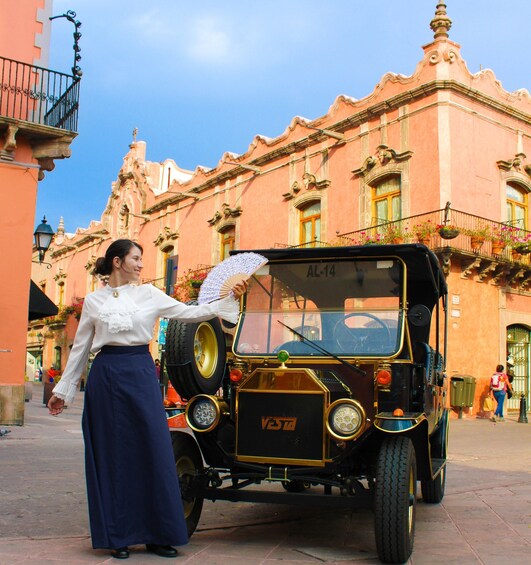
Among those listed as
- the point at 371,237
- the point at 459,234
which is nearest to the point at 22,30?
the point at 371,237

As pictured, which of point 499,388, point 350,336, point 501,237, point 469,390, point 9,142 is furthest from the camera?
point 501,237

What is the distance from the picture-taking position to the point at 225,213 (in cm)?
2838

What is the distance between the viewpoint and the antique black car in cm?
427

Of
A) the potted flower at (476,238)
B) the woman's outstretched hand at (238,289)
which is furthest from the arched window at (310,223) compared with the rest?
the woman's outstretched hand at (238,289)

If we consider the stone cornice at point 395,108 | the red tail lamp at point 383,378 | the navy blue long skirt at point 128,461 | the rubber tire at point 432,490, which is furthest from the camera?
the stone cornice at point 395,108

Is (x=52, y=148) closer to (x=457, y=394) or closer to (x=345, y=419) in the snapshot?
(x=345, y=419)

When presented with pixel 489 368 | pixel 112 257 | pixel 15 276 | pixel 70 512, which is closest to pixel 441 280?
pixel 112 257

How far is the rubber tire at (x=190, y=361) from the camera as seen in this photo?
4.67 meters

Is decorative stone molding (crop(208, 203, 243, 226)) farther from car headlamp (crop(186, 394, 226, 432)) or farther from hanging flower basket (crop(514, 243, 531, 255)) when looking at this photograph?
car headlamp (crop(186, 394, 226, 432))

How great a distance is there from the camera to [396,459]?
4.13 m

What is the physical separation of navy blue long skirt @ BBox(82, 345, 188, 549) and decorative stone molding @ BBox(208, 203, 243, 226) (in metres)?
23.7

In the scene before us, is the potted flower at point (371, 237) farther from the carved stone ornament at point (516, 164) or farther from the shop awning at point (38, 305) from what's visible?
the shop awning at point (38, 305)

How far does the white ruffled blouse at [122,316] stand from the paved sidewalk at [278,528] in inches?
41.4

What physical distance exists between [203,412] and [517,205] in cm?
1970
